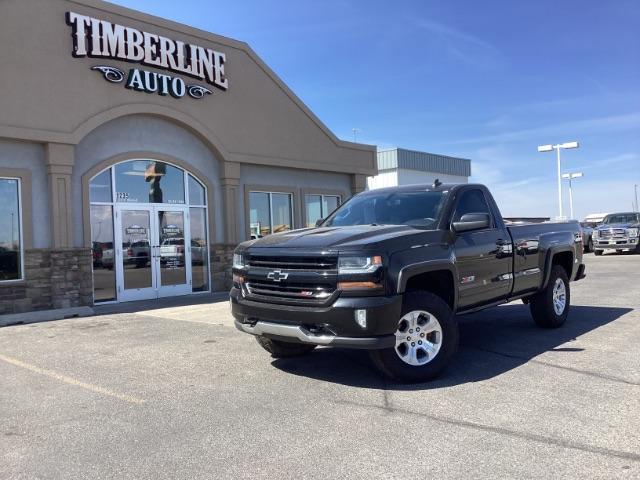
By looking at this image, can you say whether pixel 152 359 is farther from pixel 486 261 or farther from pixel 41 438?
pixel 486 261

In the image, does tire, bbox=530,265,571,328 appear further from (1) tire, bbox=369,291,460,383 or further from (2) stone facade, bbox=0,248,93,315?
(2) stone facade, bbox=0,248,93,315

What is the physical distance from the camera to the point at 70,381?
5.85m

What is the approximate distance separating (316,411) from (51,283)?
8.56m

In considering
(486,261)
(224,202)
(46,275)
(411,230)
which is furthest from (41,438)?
(224,202)

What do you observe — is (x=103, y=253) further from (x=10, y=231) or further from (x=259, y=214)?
Answer: (x=259, y=214)

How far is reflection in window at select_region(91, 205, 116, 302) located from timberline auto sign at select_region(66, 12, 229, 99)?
2.91 metres

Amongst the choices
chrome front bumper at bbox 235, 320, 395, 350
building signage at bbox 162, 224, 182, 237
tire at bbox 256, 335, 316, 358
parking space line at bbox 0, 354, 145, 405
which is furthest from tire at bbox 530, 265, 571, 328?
building signage at bbox 162, 224, 182, 237

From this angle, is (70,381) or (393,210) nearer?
(70,381)

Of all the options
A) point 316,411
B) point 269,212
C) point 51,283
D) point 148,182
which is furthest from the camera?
point 269,212

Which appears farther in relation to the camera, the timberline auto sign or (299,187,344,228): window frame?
(299,187,344,228): window frame

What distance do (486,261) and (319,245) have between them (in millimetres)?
2243

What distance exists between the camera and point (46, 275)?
11312 millimetres

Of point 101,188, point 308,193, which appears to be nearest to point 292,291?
point 101,188

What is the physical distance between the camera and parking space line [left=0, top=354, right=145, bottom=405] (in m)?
5.21
